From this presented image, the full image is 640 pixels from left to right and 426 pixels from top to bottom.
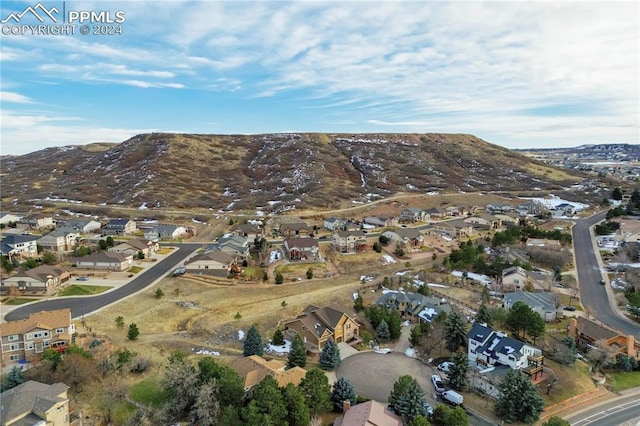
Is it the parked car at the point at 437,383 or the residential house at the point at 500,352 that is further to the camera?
the residential house at the point at 500,352

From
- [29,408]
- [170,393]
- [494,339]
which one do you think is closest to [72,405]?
[29,408]

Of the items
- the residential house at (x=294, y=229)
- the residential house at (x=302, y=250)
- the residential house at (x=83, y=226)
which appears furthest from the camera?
the residential house at (x=294, y=229)

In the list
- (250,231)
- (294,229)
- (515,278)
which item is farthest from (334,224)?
(515,278)

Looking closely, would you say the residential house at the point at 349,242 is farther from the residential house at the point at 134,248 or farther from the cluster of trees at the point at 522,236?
the residential house at the point at 134,248

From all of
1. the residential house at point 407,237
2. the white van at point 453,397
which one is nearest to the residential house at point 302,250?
the residential house at point 407,237

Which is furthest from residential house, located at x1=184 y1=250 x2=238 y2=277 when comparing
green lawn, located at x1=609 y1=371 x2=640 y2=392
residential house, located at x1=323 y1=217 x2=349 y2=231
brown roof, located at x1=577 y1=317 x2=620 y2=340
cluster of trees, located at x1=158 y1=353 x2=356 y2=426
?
green lawn, located at x1=609 y1=371 x2=640 y2=392

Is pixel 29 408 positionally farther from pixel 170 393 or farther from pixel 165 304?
pixel 165 304

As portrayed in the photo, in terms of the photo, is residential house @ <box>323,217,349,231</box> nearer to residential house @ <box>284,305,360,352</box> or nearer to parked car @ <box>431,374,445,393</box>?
residential house @ <box>284,305,360,352</box>
